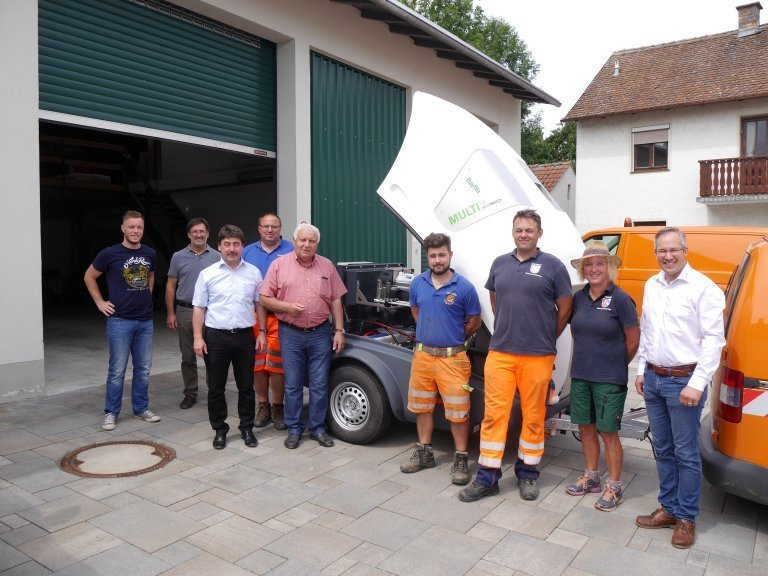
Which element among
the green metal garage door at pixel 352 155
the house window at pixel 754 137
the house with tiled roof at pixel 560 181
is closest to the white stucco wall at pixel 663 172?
the house window at pixel 754 137

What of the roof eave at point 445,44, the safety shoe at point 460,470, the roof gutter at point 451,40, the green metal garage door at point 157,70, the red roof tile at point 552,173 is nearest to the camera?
the safety shoe at point 460,470

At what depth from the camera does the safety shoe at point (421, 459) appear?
4516mm

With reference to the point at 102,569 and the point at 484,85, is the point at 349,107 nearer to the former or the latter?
the point at 484,85

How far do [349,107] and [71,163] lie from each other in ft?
25.1

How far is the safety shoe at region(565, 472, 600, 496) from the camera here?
13.5ft

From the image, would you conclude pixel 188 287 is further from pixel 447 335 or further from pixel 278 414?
pixel 447 335

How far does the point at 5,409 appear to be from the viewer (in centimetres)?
577

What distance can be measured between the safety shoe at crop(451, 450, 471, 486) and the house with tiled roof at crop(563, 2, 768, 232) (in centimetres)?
1894

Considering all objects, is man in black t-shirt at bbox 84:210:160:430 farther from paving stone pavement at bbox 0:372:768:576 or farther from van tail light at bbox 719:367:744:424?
van tail light at bbox 719:367:744:424

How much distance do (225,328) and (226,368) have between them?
0.33 metres

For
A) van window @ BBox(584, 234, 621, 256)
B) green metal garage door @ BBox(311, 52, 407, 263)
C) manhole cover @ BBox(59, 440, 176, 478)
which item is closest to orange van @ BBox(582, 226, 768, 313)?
van window @ BBox(584, 234, 621, 256)

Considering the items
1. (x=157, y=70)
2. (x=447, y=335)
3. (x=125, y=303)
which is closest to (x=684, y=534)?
(x=447, y=335)

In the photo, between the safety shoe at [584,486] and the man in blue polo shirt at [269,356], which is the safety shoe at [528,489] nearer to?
the safety shoe at [584,486]

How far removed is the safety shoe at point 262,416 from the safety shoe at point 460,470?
1.99 m
